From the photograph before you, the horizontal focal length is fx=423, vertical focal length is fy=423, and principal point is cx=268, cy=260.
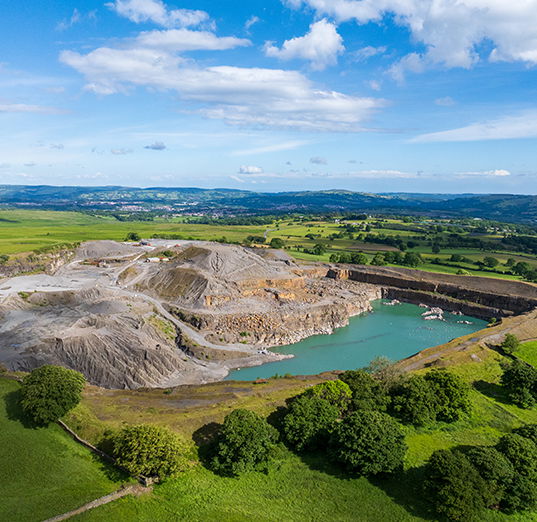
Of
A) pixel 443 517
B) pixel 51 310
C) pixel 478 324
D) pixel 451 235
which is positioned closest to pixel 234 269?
pixel 51 310

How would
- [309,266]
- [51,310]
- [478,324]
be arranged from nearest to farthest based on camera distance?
[51,310] < [478,324] < [309,266]

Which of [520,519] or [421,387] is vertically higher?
[421,387]

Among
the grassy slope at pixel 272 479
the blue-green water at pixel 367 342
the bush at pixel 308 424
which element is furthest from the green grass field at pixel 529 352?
the bush at pixel 308 424

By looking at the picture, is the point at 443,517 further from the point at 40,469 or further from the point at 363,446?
the point at 40,469

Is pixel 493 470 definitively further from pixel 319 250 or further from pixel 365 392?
pixel 319 250

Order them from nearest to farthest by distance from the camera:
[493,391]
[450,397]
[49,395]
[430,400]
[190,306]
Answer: [49,395] < [430,400] < [450,397] < [493,391] < [190,306]

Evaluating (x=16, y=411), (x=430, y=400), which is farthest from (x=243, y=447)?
(x=16, y=411)
